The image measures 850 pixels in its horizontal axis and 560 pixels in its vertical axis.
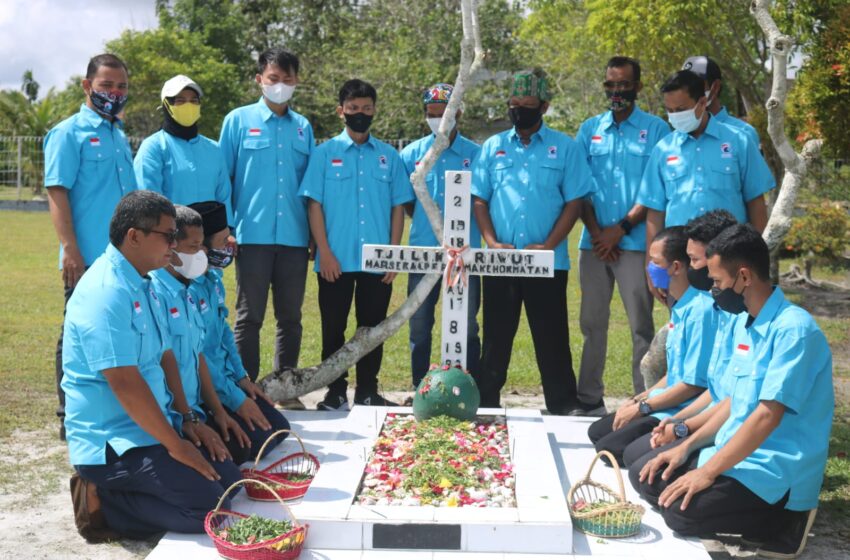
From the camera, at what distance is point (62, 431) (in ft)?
23.0

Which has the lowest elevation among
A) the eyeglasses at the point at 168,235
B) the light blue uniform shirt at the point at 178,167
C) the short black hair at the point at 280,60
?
the eyeglasses at the point at 168,235

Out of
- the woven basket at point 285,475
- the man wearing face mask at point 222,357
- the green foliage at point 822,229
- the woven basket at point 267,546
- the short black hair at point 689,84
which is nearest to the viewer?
the woven basket at point 267,546

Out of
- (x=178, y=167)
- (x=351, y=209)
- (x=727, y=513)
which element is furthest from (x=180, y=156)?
(x=727, y=513)

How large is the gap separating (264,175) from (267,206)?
255 mm

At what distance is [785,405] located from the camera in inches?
187

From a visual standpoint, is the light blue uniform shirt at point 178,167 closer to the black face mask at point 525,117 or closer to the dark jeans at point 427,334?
the dark jeans at point 427,334

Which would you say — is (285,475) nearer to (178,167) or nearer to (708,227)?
(178,167)

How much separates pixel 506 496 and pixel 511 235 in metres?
2.66

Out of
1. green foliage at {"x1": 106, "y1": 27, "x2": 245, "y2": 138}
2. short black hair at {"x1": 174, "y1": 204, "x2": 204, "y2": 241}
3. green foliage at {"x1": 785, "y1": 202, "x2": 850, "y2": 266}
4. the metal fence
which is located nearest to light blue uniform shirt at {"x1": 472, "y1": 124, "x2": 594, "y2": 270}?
short black hair at {"x1": 174, "y1": 204, "x2": 204, "y2": 241}

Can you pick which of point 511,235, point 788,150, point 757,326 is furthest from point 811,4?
point 757,326

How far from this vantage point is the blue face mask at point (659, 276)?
642 centimetres

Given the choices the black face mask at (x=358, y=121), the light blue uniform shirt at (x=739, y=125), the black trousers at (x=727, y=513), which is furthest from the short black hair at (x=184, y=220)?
the light blue uniform shirt at (x=739, y=125)

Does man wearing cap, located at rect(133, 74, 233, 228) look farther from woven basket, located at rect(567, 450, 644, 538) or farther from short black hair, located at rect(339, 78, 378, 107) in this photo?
woven basket, located at rect(567, 450, 644, 538)

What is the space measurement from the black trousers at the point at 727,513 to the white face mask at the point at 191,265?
2.97m
